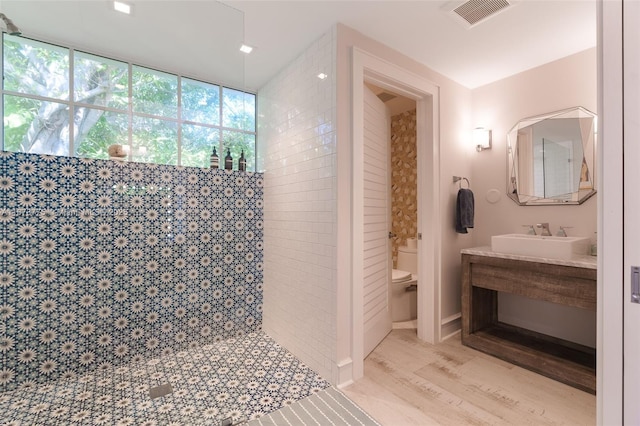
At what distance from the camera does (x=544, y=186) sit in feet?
8.88

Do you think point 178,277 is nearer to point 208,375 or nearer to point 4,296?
point 208,375

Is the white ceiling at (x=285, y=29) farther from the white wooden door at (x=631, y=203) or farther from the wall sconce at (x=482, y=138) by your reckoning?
the white wooden door at (x=631, y=203)

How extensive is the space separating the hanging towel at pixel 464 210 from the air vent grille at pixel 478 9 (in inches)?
56.2

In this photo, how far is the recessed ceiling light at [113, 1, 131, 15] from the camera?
205 cm

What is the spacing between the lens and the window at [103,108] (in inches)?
83.3

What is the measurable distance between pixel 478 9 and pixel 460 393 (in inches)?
97.2

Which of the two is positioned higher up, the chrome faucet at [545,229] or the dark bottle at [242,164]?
the dark bottle at [242,164]

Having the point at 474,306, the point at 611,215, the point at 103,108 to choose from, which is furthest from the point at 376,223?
the point at 103,108

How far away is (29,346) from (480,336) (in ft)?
11.2

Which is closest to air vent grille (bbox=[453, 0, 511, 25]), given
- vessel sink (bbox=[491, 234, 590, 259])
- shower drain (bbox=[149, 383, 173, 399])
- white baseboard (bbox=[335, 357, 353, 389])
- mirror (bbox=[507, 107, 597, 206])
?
mirror (bbox=[507, 107, 597, 206])

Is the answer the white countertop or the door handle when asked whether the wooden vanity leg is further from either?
the door handle

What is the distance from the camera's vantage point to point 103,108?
7.72 ft

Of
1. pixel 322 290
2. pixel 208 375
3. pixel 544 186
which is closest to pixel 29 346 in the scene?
pixel 208 375

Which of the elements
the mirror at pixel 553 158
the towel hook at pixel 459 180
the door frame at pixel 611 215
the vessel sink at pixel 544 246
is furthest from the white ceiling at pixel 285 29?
the vessel sink at pixel 544 246
